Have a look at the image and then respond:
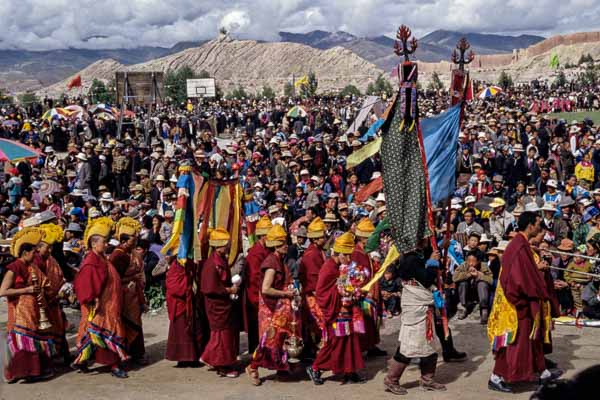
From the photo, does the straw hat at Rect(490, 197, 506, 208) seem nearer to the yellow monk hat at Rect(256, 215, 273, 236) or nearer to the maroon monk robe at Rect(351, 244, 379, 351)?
the maroon monk robe at Rect(351, 244, 379, 351)

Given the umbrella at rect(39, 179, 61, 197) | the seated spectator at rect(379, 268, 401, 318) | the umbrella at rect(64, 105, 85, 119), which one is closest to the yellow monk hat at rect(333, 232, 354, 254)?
the seated spectator at rect(379, 268, 401, 318)

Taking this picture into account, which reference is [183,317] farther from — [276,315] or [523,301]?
[523,301]

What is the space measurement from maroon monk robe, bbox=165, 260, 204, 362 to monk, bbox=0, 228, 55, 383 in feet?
4.43

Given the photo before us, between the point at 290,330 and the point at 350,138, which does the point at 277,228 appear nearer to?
the point at 290,330

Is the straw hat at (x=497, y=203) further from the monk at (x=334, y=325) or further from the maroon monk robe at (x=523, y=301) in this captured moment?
the monk at (x=334, y=325)

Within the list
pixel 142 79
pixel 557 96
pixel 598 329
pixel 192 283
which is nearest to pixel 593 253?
pixel 598 329

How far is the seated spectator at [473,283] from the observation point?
1008cm

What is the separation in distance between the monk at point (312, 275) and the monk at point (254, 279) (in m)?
0.46

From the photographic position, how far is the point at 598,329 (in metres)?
9.45

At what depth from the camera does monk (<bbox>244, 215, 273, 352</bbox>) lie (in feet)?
27.7

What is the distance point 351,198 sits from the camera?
13984 mm

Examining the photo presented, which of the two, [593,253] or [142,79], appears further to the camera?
[142,79]

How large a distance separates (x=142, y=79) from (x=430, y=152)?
2046cm

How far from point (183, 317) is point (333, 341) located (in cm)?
A: 180
